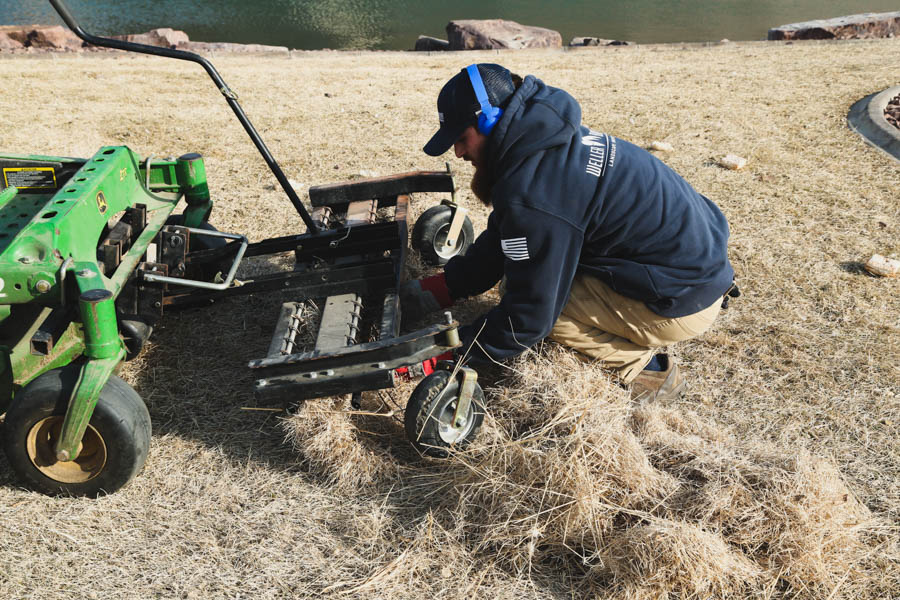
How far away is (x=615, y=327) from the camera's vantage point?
325cm

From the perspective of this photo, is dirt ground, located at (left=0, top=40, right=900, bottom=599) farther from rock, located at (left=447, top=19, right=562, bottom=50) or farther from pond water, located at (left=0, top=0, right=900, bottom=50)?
pond water, located at (left=0, top=0, right=900, bottom=50)

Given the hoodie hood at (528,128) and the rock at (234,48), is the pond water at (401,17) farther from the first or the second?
the hoodie hood at (528,128)

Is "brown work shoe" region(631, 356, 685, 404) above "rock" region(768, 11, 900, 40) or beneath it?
above

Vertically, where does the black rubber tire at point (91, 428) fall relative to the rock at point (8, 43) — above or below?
above

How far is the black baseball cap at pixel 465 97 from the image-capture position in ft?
9.12

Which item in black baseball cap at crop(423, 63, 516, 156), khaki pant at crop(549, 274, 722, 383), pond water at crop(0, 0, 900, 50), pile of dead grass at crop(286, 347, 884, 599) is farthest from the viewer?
pond water at crop(0, 0, 900, 50)

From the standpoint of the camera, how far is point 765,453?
2803 millimetres

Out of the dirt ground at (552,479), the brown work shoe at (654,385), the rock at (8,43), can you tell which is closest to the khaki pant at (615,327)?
the brown work shoe at (654,385)

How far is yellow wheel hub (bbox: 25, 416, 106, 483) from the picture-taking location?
8.79 ft

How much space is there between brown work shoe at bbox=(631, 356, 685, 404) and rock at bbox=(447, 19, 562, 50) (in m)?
11.4

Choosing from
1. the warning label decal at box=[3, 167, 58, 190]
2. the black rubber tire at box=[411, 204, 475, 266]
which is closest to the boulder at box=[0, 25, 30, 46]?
the warning label decal at box=[3, 167, 58, 190]

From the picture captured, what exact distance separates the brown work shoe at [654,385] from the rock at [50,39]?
44.1ft

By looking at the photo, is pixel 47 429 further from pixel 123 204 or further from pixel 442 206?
pixel 442 206

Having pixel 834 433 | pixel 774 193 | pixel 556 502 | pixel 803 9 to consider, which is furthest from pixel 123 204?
pixel 803 9
